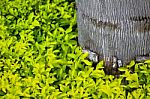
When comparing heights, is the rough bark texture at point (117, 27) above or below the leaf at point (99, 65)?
above

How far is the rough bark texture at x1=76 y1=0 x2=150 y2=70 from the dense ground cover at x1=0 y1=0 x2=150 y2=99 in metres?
0.10

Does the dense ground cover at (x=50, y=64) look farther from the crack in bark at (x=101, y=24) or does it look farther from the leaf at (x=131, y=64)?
the crack in bark at (x=101, y=24)

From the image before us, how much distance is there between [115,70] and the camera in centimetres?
274

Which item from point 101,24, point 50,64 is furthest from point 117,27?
point 50,64

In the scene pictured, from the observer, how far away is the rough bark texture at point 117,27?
97.3 inches

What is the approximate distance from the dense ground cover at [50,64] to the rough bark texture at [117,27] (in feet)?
0.33

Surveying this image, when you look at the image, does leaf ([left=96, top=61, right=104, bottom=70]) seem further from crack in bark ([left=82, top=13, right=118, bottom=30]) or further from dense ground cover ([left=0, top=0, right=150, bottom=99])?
crack in bark ([left=82, top=13, right=118, bottom=30])

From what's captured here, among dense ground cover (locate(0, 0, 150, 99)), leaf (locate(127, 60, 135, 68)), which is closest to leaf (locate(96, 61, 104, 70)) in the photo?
dense ground cover (locate(0, 0, 150, 99))

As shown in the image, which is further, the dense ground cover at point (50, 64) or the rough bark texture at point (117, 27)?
the dense ground cover at point (50, 64)

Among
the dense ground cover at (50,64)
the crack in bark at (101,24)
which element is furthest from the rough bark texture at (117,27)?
Answer: the dense ground cover at (50,64)

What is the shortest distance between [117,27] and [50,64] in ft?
1.95

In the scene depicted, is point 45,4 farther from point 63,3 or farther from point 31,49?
point 31,49

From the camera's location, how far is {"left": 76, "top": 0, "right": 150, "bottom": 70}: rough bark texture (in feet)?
8.11

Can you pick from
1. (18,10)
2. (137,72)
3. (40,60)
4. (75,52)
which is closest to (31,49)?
(40,60)
